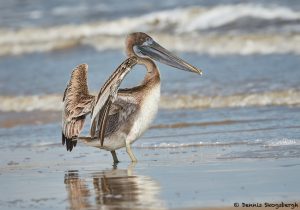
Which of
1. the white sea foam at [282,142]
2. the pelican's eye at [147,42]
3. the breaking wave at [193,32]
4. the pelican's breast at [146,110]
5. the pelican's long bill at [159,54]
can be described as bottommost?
the white sea foam at [282,142]

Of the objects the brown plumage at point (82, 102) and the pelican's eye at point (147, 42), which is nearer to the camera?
the brown plumage at point (82, 102)

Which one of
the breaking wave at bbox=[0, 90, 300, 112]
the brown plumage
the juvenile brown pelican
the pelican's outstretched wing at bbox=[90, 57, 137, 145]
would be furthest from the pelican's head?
the breaking wave at bbox=[0, 90, 300, 112]

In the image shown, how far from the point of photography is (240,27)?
1867cm

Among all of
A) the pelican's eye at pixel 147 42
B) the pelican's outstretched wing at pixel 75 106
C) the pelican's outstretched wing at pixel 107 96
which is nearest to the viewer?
the pelican's outstretched wing at pixel 107 96

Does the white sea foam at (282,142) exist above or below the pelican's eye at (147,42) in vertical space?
below

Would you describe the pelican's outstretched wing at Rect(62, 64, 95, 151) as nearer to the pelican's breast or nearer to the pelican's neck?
the pelican's breast

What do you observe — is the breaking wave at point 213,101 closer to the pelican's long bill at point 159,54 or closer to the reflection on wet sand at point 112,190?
the pelican's long bill at point 159,54

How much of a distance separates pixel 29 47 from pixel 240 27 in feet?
18.7

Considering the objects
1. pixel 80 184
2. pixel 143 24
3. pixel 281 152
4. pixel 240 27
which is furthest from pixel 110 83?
pixel 143 24

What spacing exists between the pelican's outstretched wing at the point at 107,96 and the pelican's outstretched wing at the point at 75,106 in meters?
0.17

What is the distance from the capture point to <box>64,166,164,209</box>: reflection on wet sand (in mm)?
6539

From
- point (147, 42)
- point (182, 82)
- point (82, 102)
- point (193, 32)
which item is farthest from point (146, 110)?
point (193, 32)

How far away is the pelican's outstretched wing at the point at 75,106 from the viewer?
8.79 meters

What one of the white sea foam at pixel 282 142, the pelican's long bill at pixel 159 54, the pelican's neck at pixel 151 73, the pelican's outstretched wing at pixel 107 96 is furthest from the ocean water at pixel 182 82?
the pelican's long bill at pixel 159 54
